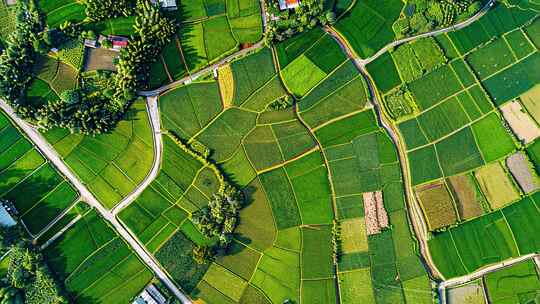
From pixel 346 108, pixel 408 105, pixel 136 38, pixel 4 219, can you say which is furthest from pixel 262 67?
pixel 4 219

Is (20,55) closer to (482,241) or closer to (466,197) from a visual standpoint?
(466,197)

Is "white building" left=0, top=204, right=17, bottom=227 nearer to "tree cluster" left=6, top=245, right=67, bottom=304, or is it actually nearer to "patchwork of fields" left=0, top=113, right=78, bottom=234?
"patchwork of fields" left=0, top=113, right=78, bottom=234

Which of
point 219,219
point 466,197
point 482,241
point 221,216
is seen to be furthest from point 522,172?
point 219,219

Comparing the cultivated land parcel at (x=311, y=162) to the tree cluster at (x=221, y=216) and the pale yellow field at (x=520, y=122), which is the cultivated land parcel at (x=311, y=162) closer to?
the pale yellow field at (x=520, y=122)

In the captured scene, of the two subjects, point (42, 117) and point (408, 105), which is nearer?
point (42, 117)

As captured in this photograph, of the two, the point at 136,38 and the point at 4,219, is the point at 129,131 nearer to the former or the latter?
the point at 136,38

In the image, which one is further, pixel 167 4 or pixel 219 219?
pixel 167 4
